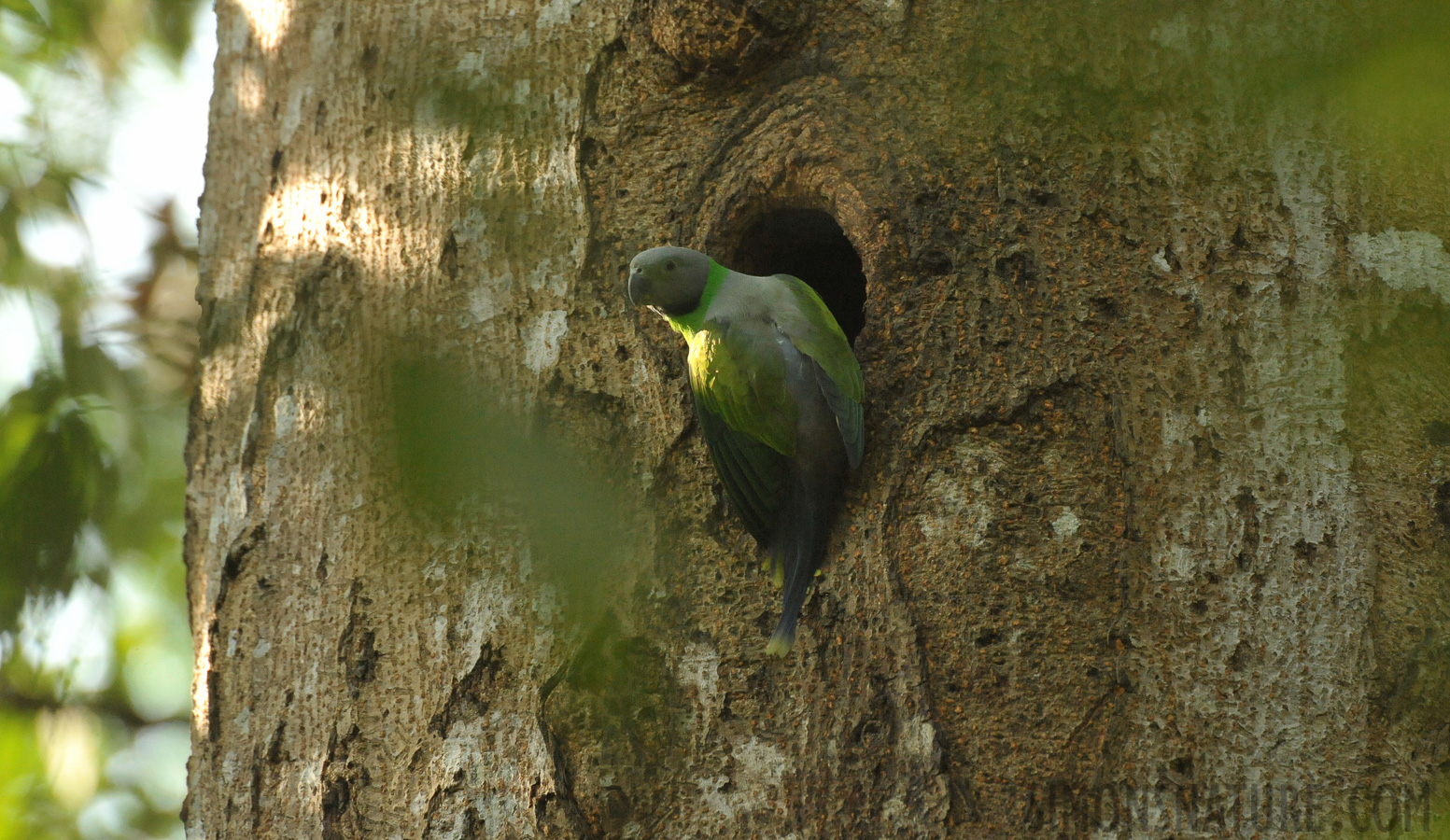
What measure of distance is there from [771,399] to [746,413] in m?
0.07

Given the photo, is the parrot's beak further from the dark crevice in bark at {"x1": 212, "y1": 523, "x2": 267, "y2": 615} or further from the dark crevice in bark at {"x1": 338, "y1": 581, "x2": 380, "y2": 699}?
the dark crevice in bark at {"x1": 212, "y1": 523, "x2": 267, "y2": 615}

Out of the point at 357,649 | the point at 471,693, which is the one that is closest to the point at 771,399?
the point at 471,693

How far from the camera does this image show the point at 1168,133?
72.7 inches

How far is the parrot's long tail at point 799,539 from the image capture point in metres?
1.86

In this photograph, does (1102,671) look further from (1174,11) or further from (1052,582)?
(1174,11)

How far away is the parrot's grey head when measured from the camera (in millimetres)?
1967

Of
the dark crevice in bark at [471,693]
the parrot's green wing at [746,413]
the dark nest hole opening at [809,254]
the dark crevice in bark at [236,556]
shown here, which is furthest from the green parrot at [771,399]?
the dark crevice in bark at [236,556]

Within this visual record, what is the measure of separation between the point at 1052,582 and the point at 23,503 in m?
2.81

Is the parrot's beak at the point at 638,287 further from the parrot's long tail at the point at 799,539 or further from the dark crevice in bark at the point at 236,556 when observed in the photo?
the dark crevice in bark at the point at 236,556

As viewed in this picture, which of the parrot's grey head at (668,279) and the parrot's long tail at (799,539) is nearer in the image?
the parrot's long tail at (799,539)

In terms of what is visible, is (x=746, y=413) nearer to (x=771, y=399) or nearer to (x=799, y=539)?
(x=771, y=399)

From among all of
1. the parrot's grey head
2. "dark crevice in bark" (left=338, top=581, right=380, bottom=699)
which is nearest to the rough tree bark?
"dark crevice in bark" (left=338, top=581, right=380, bottom=699)

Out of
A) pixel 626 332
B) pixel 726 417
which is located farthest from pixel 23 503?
pixel 726 417

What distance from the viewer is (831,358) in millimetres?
1984
